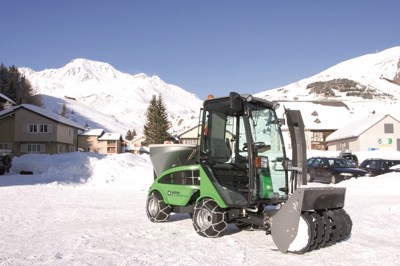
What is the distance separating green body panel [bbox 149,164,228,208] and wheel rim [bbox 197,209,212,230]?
0.26m

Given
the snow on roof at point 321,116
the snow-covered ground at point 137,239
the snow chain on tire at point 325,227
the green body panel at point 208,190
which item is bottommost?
the snow-covered ground at point 137,239

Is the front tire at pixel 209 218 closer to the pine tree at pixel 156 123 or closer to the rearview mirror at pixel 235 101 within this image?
the rearview mirror at pixel 235 101

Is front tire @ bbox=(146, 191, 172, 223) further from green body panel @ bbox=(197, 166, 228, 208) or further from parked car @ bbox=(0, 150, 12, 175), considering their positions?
parked car @ bbox=(0, 150, 12, 175)

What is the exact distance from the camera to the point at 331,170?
2433 cm

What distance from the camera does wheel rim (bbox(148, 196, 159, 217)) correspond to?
9.31m

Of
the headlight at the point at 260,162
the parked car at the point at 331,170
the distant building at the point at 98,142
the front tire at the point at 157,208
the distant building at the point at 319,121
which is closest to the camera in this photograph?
the headlight at the point at 260,162

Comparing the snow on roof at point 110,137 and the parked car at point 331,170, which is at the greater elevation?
the snow on roof at point 110,137

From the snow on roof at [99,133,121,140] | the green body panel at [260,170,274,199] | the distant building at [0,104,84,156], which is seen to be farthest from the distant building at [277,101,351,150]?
the green body panel at [260,170,274,199]

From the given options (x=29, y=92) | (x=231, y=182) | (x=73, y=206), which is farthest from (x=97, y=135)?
(x=231, y=182)

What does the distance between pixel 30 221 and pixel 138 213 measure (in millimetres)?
2620

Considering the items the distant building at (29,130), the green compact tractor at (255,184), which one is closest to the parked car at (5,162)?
the green compact tractor at (255,184)

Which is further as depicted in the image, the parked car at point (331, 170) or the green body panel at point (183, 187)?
the parked car at point (331, 170)

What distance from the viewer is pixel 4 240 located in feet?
24.2

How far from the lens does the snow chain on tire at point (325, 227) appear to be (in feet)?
21.2
